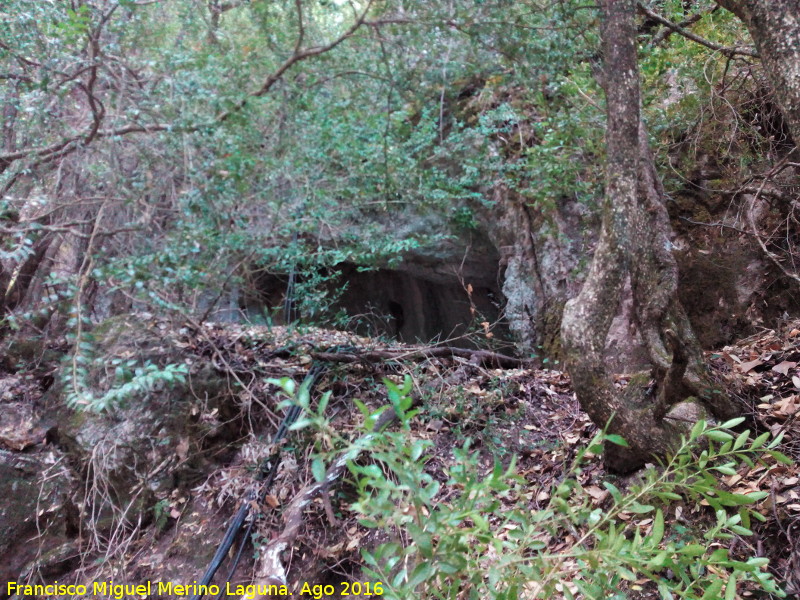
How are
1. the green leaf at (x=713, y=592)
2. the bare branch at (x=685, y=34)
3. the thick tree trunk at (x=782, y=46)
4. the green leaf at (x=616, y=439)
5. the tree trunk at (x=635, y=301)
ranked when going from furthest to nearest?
the bare branch at (x=685, y=34), the tree trunk at (x=635, y=301), the thick tree trunk at (x=782, y=46), the green leaf at (x=616, y=439), the green leaf at (x=713, y=592)

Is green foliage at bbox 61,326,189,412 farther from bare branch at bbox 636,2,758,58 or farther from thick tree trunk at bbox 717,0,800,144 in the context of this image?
bare branch at bbox 636,2,758,58

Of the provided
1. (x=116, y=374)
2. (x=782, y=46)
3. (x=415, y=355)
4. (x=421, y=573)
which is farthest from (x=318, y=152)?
(x=421, y=573)

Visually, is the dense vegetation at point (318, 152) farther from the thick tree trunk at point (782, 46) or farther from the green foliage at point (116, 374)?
the thick tree trunk at point (782, 46)

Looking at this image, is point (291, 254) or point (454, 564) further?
point (291, 254)

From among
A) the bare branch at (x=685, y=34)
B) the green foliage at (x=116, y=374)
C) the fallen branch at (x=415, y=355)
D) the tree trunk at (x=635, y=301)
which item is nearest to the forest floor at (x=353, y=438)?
the fallen branch at (x=415, y=355)

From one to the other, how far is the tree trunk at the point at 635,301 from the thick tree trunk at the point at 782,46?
1.99 ft

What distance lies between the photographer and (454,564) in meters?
1.16

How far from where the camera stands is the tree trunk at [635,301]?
232 cm

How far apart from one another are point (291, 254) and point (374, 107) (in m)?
1.34

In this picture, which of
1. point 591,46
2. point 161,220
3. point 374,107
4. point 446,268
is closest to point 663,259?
point 591,46

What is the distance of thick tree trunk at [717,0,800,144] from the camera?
67.2 inches

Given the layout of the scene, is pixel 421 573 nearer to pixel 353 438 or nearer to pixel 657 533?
pixel 657 533

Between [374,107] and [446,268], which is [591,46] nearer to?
[374,107]

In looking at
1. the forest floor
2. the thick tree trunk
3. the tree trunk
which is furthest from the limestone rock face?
the thick tree trunk
